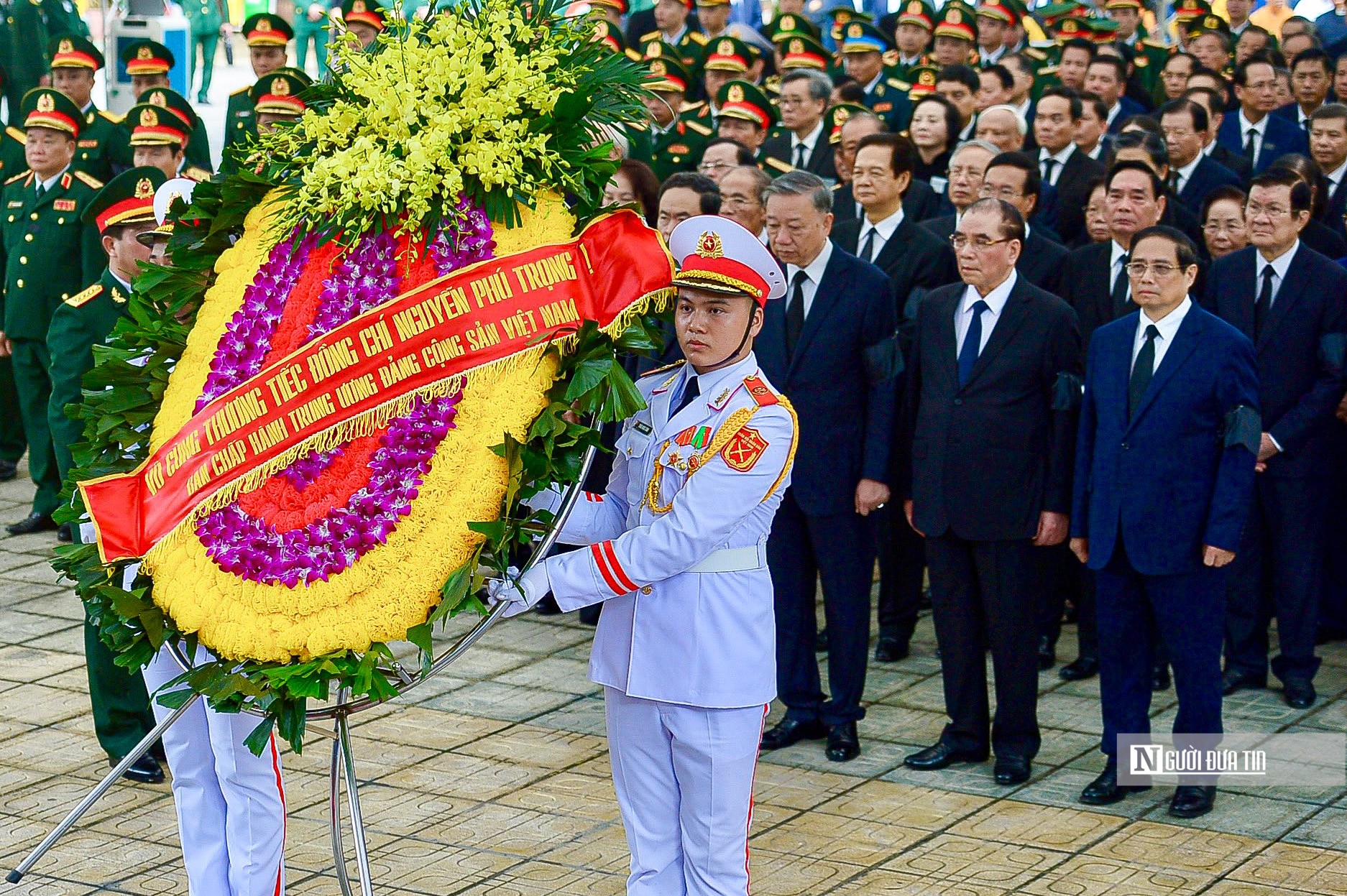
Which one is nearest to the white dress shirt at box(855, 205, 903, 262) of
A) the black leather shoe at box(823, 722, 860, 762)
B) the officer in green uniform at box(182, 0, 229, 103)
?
the black leather shoe at box(823, 722, 860, 762)

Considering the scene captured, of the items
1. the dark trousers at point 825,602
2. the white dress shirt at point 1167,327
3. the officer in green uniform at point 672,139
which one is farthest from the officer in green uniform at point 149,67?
the white dress shirt at point 1167,327

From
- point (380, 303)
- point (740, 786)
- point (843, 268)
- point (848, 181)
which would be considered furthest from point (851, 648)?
point (848, 181)

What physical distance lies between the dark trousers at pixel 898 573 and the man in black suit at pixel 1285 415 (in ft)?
4.45

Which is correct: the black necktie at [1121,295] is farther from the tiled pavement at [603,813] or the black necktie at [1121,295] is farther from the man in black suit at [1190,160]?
the man in black suit at [1190,160]

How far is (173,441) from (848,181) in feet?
19.3

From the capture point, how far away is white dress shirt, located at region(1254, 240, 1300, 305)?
7082 millimetres

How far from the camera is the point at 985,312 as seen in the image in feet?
20.7

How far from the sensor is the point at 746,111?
10703mm

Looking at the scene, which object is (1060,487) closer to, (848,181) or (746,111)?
(848,181)

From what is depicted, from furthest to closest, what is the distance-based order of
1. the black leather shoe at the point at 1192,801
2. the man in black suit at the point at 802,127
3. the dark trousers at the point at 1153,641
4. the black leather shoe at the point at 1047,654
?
the man in black suit at the point at 802,127, the black leather shoe at the point at 1047,654, the dark trousers at the point at 1153,641, the black leather shoe at the point at 1192,801

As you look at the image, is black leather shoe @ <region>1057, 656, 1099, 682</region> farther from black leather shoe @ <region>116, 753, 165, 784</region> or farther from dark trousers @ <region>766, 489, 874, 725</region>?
black leather shoe @ <region>116, 753, 165, 784</region>

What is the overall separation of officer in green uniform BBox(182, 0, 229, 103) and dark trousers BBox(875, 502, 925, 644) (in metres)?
13.4

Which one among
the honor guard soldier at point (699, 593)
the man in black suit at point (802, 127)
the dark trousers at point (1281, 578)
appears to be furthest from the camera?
the man in black suit at point (802, 127)

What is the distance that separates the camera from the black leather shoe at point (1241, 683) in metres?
7.14
